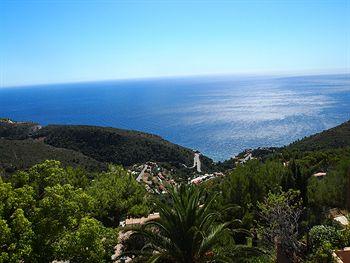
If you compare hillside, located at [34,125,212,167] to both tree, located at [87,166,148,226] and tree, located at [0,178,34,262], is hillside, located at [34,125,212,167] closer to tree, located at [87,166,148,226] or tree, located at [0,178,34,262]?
tree, located at [87,166,148,226]

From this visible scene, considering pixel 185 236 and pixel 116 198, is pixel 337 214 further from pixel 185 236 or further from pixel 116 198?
pixel 116 198

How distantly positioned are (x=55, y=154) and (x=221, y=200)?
5096 cm

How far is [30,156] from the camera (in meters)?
57.2

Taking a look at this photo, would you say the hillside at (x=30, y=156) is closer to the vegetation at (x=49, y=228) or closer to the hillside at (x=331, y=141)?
the hillside at (x=331, y=141)

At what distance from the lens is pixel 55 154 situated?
62750mm

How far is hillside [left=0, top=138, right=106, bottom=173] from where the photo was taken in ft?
170

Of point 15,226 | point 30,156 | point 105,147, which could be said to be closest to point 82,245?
point 15,226

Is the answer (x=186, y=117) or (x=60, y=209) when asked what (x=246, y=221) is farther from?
(x=186, y=117)

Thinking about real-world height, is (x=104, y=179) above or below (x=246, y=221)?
above

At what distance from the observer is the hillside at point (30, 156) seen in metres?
51.8

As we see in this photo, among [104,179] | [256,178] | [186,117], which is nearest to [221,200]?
[256,178]

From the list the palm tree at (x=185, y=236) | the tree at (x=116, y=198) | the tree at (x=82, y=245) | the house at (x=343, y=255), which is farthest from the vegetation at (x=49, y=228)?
the house at (x=343, y=255)

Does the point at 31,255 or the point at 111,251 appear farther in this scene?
the point at 111,251

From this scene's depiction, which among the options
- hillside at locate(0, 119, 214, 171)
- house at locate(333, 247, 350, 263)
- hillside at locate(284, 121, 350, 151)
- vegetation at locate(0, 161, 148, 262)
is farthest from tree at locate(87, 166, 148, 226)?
hillside at locate(0, 119, 214, 171)
